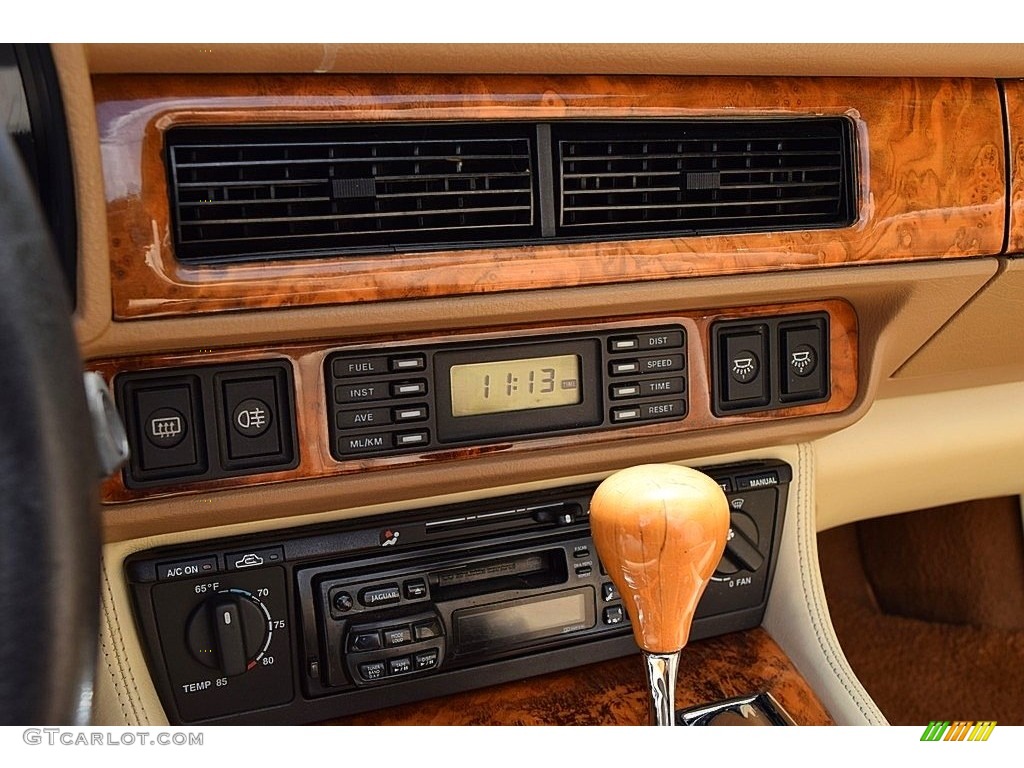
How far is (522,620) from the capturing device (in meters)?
0.93

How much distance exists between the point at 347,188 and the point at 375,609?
1.22 feet

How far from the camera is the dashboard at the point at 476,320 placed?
0.70m

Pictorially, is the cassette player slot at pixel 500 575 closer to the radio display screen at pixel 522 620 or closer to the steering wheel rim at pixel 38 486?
the radio display screen at pixel 522 620

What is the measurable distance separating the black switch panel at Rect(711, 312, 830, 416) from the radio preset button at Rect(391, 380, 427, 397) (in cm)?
28

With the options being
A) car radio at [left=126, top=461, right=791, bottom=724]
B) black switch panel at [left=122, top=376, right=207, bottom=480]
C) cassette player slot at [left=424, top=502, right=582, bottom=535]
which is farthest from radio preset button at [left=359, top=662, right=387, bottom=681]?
black switch panel at [left=122, top=376, right=207, bottom=480]

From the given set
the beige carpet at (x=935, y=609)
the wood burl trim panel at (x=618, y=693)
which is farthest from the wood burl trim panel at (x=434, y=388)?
the beige carpet at (x=935, y=609)

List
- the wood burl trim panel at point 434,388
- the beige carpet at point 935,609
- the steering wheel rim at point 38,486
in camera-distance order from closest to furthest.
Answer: the steering wheel rim at point 38,486 → the wood burl trim panel at point 434,388 → the beige carpet at point 935,609

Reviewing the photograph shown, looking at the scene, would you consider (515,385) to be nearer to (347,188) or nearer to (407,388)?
(407,388)

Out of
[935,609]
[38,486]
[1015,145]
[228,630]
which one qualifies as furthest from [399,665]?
[935,609]

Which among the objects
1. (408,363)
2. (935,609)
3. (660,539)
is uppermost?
(408,363)

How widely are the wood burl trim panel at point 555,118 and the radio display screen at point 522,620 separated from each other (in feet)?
1.03

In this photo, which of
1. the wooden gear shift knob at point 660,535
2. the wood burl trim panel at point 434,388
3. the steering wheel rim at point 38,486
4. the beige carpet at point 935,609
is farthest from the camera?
the beige carpet at point 935,609

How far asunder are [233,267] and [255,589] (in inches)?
11.5
